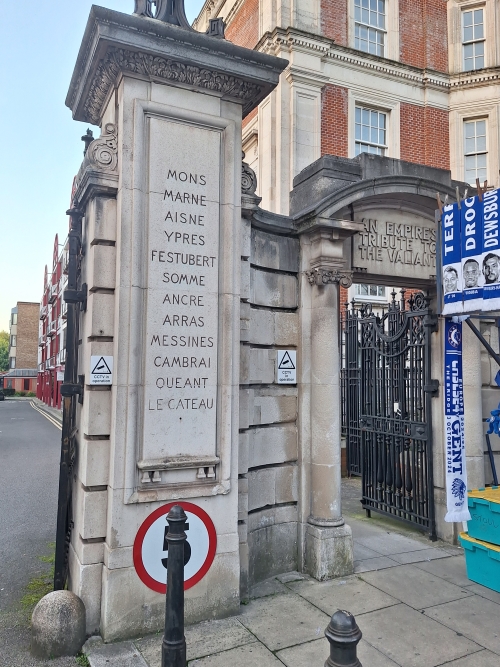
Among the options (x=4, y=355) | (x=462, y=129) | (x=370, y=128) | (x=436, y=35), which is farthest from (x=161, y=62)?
(x=4, y=355)

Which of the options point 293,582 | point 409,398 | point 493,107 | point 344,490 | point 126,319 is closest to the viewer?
point 126,319

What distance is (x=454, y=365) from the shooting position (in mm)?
6023

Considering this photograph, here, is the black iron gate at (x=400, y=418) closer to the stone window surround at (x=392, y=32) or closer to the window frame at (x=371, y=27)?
the window frame at (x=371, y=27)

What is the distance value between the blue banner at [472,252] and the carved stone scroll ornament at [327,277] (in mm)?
1305

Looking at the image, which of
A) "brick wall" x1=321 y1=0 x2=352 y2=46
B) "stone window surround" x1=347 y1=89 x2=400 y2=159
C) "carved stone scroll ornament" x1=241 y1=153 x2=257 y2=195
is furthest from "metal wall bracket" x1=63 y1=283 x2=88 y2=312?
"brick wall" x1=321 y1=0 x2=352 y2=46

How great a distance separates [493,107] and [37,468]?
18519 mm

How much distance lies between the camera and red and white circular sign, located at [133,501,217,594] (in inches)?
179

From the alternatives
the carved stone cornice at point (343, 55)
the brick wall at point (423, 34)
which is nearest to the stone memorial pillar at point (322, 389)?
the carved stone cornice at point (343, 55)

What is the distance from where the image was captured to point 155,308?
4773 mm

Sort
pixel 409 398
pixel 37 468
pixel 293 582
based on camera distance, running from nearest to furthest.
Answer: pixel 293 582 < pixel 409 398 < pixel 37 468

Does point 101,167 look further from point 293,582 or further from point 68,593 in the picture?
point 293,582

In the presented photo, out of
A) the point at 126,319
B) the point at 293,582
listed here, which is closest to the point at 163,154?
the point at 126,319

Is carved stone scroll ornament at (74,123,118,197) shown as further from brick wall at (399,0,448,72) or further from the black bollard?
brick wall at (399,0,448,72)

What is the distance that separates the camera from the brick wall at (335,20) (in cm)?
1617
